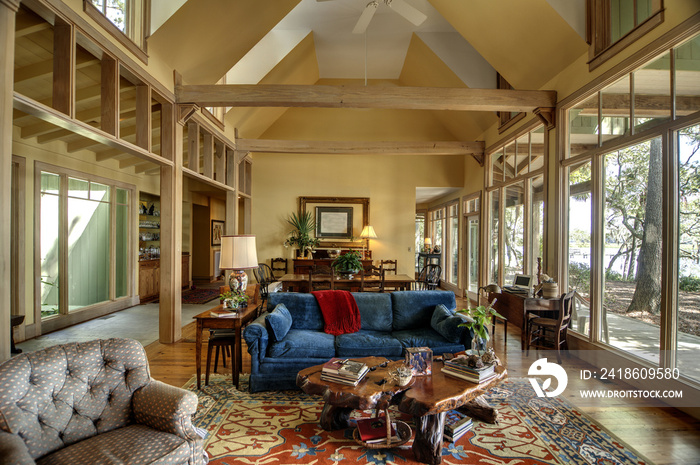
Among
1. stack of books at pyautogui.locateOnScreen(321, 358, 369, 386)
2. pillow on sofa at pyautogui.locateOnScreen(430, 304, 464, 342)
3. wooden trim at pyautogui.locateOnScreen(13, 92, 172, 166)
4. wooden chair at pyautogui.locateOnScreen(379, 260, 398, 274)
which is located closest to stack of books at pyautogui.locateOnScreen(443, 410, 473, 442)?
stack of books at pyautogui.locateOnScreen(321, 358, 369, 386)

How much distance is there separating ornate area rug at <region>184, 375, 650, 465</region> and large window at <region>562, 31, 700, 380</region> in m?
1.20

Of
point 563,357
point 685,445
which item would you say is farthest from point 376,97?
point 685,445

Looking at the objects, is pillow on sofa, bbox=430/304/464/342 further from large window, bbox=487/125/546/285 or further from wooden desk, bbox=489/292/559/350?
large window, bbox=487/125/546/285

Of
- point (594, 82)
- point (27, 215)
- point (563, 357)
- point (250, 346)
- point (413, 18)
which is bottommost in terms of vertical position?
point (563, 357)

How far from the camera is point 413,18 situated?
446cm

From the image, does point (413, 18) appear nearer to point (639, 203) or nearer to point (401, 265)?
point (639, 203)

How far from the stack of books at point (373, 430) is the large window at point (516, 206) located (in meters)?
3.86

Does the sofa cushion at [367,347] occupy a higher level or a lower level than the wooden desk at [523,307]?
lower

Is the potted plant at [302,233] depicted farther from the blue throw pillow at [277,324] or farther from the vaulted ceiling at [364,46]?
the blue throw pillow at [277,324]

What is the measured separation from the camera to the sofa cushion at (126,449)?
5.40 ft

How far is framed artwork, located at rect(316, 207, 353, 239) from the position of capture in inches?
363

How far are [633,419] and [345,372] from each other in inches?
93.5

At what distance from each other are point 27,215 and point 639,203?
301 inches

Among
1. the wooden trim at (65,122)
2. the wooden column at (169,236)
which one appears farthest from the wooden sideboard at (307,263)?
the wooden trim at (65,122)
